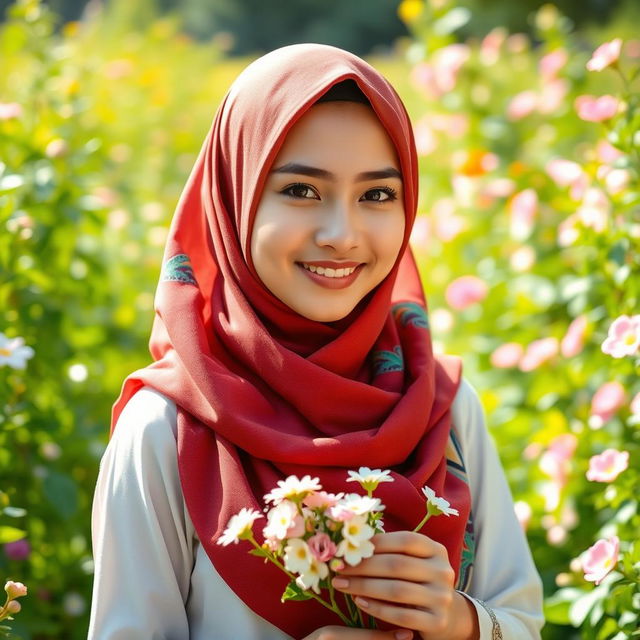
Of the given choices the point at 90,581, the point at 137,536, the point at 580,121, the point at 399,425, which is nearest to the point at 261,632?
the point at 137,536

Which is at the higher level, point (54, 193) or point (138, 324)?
point (54, 193)

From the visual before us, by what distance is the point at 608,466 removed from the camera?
71.4 inches

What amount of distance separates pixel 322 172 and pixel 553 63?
6.25ft

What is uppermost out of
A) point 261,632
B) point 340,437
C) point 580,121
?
point 580,121

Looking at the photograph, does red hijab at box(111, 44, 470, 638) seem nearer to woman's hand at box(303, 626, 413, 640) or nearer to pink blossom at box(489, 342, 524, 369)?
woman's hand at box(303, 626, 413, 640)

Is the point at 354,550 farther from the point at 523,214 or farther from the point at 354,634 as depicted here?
the point at 523,214

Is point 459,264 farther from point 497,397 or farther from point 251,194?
point 251,194

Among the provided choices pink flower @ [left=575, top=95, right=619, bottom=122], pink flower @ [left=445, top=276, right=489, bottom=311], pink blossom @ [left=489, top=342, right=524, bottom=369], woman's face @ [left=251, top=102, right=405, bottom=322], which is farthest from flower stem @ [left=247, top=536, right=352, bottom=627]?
pink flower @ [left=445, top=276, right=489, bottom=311]

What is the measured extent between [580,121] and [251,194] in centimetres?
198

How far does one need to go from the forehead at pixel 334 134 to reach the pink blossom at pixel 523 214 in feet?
4.96

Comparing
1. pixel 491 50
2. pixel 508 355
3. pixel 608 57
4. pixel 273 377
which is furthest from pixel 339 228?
pixel 491 50

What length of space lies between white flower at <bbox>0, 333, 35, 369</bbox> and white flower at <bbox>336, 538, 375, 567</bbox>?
0.88 meters

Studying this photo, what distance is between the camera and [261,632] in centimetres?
143

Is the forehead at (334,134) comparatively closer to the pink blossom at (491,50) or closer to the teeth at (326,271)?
the teeth at (326,271)
